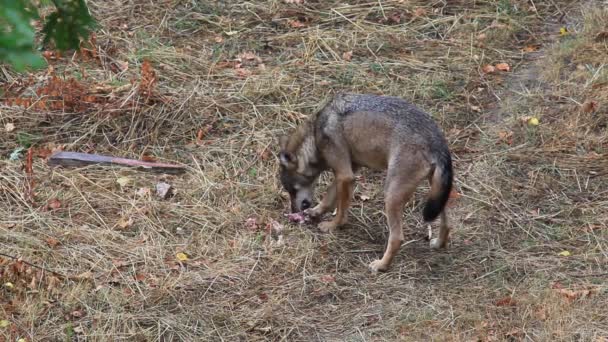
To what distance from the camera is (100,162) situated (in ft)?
26.0

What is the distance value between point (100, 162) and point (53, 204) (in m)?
0.77

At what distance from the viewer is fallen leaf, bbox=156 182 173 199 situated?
295 inches

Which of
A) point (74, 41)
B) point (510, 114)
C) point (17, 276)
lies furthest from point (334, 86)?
point (74, 41)

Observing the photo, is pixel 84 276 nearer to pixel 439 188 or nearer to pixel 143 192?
pixel 143 192

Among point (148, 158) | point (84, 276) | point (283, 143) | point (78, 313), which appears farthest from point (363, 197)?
point (78, 313)

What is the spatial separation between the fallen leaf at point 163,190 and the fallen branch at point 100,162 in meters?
0.29

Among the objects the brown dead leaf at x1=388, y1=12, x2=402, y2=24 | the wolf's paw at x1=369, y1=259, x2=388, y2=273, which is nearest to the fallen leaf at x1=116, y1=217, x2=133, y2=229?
the wolf's paw at x1=369, y1=259, x2=388, y2=273

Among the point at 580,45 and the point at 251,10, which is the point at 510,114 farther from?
the point at 251,10

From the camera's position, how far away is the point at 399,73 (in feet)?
30.8

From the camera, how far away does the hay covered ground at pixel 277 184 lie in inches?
239

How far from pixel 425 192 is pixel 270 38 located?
Answer: 324cm

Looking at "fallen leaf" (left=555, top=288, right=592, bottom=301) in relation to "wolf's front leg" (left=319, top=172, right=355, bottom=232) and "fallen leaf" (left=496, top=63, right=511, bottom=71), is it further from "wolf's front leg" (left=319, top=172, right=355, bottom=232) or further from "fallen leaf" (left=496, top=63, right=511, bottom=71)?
"fallen leaf" (left=496, top=63, right=511, bottom=71)

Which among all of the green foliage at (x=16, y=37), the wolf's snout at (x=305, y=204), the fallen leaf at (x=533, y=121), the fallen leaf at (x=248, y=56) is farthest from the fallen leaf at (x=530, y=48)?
the green foliage at (x=16, y=37)

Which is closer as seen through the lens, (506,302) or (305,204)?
(506,302)
